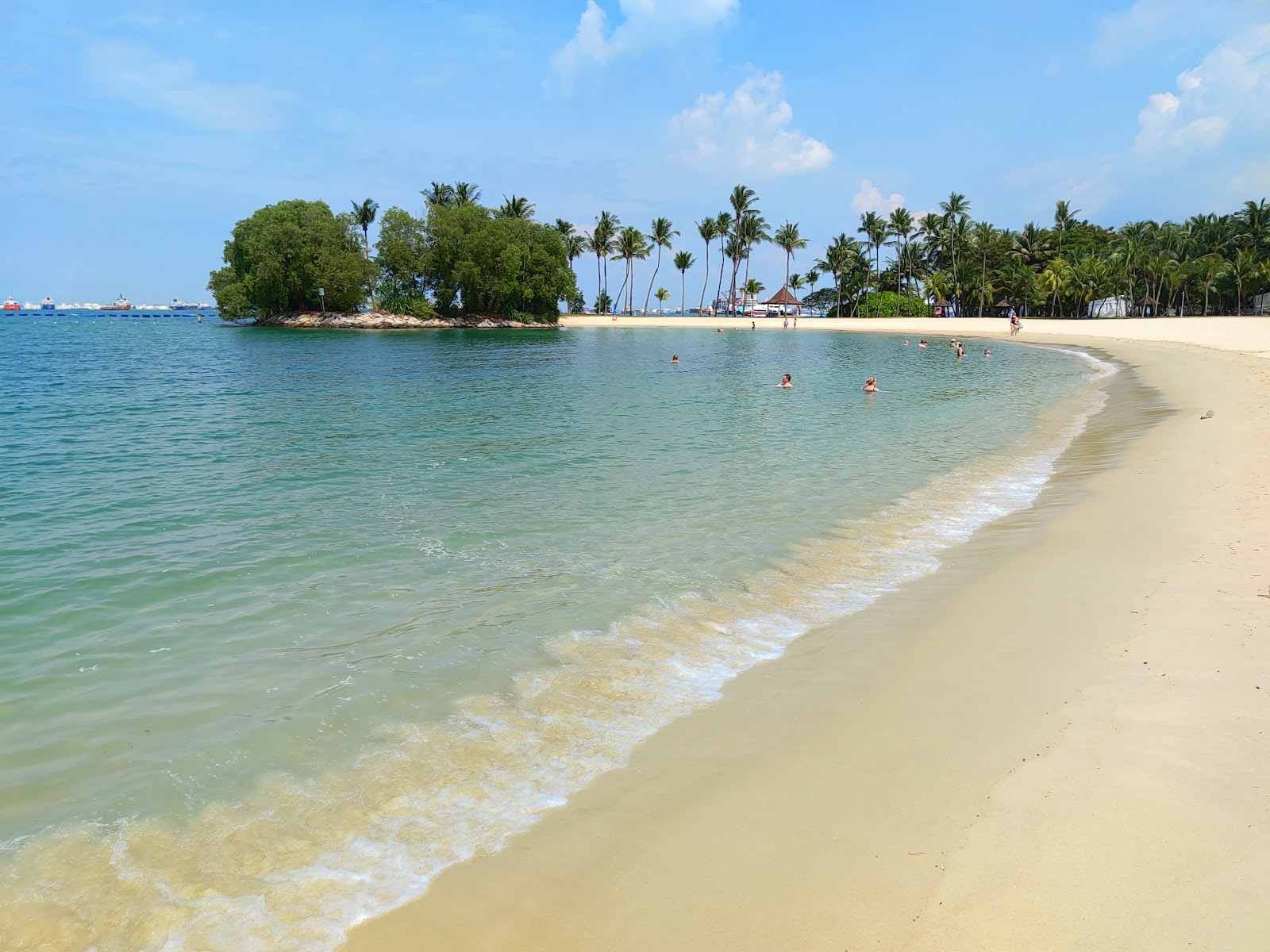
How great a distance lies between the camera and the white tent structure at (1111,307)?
92363mm

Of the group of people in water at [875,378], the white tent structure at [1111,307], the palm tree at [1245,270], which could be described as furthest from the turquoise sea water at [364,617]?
the white tent structure at [1111,307]

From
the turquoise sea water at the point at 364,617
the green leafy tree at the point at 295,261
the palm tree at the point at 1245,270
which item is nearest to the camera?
the turquoise sea water at the point at 364,617

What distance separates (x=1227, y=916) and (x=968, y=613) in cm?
388

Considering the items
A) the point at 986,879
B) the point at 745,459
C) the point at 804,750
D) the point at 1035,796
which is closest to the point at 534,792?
the point at 804,750

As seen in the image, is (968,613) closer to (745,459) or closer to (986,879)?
(986,879)

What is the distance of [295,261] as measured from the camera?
8650 cm

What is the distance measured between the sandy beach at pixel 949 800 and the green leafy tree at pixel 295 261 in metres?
92.9

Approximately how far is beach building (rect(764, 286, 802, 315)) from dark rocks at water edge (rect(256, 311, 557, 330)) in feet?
170

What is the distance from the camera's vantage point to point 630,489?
1260cm

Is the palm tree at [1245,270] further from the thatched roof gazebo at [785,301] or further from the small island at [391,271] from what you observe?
the small island at [391,271]

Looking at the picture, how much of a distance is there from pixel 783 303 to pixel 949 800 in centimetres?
12617

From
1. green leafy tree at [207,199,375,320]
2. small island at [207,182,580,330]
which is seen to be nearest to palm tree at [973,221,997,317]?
small island at [207,182,580,330]

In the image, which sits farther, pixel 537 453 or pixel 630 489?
pixel 537 453

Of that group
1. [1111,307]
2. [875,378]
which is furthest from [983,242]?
[875,378]
